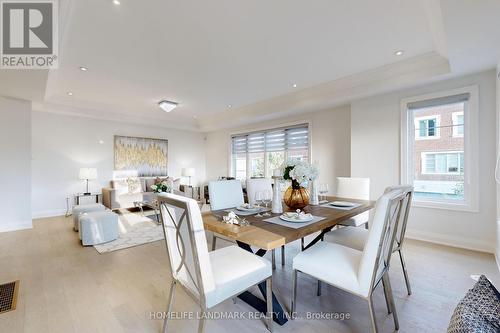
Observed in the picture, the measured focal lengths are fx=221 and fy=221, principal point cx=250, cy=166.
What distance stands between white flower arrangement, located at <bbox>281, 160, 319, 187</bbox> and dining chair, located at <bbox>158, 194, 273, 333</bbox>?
0.79m

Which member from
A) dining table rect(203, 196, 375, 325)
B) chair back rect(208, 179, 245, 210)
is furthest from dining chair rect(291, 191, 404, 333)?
chair back rect(208, 179, 245, 210)

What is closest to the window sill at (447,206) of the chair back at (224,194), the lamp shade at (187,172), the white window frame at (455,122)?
the white window frame at (455,122)

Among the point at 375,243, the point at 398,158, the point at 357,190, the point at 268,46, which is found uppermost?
the point at 268,46

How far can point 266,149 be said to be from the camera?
609 centimetres

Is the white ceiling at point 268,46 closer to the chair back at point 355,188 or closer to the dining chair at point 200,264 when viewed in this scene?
the chair back at point 355,188

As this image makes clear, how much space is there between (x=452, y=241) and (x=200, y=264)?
3678mm

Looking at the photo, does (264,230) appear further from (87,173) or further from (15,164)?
(87,173)

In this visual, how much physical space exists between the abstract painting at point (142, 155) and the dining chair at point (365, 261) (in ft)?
18.6

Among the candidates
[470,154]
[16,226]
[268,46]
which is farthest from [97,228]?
[470,154]

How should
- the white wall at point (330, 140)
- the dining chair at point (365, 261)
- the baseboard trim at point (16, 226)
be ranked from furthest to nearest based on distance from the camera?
the white wall at point (330, 140) < the baseboard trim at point (16, 226) < the dining chair at point (365, 261)

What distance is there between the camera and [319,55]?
9.69ft

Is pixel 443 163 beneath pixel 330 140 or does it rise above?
beneath

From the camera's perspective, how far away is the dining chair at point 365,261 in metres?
1.31

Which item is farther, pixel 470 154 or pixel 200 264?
pixel 470 154
